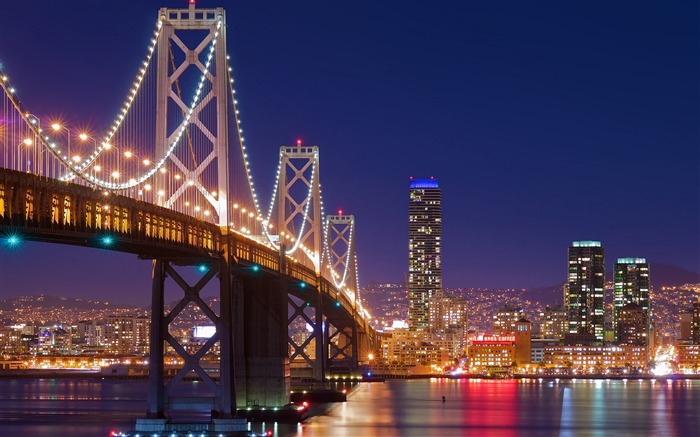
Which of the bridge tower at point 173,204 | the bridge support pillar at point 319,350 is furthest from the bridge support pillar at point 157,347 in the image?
the bridge support pillar at point 319,350

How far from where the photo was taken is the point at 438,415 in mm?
83188

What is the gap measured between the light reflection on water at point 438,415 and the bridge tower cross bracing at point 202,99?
13280mm

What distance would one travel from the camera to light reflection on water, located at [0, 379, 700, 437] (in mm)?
68000

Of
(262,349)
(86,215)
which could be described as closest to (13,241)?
(86,215)

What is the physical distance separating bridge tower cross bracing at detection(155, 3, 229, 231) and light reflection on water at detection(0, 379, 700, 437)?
1328 centimetres

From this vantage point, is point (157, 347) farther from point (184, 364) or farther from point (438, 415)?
point (438, 415)

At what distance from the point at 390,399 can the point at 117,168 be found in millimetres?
69666

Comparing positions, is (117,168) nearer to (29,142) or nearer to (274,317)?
(29,142)

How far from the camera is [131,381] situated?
184750 millimetres

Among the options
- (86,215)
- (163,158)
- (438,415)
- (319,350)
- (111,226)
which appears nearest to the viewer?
(86,215)

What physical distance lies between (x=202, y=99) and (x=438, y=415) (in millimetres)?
43149

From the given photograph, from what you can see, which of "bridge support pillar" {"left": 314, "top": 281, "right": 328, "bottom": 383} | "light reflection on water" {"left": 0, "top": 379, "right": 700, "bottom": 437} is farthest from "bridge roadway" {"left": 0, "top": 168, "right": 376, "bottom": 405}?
"bridge support pillar" {"left": 314, "top": 281, "right": 328, "bottom": 383}

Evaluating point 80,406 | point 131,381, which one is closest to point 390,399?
point 80,406

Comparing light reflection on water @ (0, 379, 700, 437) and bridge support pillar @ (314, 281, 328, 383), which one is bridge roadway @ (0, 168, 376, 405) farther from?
bridge support pillar @ (314, 281, 328, 383)
